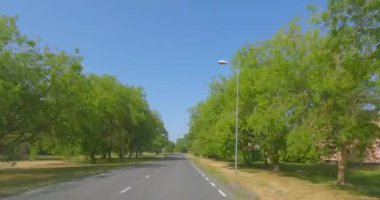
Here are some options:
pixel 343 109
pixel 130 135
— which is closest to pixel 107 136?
pixel 130 135

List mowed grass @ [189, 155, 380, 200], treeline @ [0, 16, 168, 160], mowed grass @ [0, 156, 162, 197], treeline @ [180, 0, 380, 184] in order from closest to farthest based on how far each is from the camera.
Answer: treeline @ [180, 0, 380, 184] < mowed grass @ [189, 155, 380, 200] < mowed grass @ [0, 156, 162, 197] < treeline @ [0, 16, 168, 160]

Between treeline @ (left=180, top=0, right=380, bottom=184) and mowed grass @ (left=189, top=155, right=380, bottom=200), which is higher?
treeline @ (left=180, top=0, right=380, bottom=184)

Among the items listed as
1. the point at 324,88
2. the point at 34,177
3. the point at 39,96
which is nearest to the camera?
the point at 324,88

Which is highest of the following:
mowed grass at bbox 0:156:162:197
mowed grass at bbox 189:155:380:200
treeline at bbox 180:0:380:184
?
treeline at bbox 180:0:380:184

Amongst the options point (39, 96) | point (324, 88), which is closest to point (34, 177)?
point (39, 96)

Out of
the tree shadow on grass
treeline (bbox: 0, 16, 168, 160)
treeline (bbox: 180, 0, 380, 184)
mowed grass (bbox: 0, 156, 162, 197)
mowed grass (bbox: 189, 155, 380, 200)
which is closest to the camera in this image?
treeline (bbox: 180, 0, 380, 184)

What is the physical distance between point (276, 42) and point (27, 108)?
69.1ft

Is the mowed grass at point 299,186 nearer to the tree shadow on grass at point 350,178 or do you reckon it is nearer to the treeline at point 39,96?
the tree shadow on grass at point 350,178

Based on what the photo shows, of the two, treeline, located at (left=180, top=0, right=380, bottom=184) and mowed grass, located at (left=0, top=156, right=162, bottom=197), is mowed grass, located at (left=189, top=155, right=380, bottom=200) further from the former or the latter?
mowed grass, located at (left=0, top=156, right=162, bottom=197)

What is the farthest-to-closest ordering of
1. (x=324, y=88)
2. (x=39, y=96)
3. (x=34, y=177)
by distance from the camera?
(x=39, y=96), (x=34, y=177), (x=324, y=88)

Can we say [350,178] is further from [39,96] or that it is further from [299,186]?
[39,96]

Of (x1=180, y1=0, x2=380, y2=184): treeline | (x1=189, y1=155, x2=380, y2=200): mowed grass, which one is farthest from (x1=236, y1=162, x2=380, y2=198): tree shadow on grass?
(x1=180, y1=0, x2=380, y2=184): treeline

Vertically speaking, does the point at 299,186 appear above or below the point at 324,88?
below

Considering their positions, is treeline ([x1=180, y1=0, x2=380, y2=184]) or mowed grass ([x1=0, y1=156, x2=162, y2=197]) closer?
treeline ([x1=180, y1=0, x2=380, y2=184])
